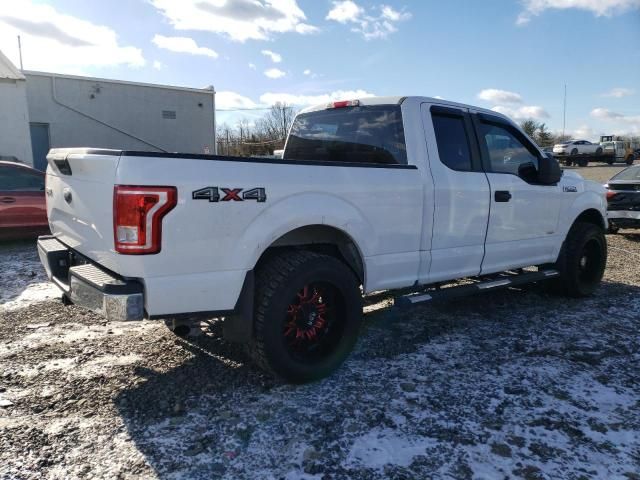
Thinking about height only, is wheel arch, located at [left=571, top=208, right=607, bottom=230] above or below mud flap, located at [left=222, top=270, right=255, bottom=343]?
above

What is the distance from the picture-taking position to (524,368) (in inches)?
148

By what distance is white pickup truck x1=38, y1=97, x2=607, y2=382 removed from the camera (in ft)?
9.07

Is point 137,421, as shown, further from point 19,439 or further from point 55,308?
point 55,308

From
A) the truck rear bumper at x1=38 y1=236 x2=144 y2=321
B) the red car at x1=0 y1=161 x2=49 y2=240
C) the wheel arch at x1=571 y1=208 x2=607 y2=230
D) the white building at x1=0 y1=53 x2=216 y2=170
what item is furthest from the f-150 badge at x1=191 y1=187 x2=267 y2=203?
the white building at x1=0 y1=53 x2=216 y2=170

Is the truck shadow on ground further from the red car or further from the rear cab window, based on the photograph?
the red car

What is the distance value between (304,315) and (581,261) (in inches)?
154

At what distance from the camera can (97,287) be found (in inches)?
111

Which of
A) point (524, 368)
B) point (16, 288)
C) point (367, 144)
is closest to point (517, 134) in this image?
point (367, 144)

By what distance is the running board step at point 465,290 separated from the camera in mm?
3941

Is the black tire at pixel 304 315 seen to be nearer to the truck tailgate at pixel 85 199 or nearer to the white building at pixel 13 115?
the truck tailgate at pixel 85 199

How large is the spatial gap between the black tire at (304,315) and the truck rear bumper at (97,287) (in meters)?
0.77

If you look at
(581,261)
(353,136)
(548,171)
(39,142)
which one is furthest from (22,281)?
(39,142)

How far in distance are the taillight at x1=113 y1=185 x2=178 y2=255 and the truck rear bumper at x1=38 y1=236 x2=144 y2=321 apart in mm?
212

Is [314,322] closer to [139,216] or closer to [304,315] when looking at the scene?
[304,315]
